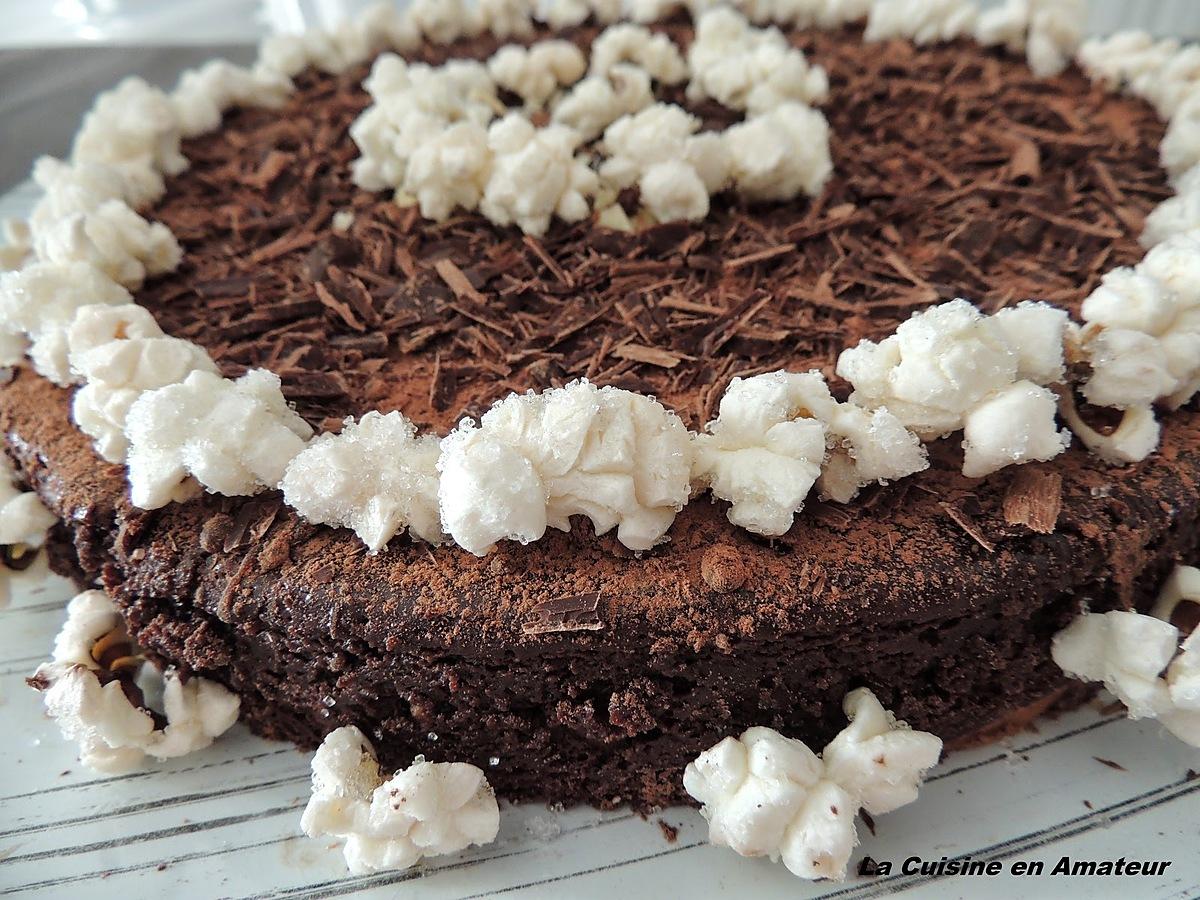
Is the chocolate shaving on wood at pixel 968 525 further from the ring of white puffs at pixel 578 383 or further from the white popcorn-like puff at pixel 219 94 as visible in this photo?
the white popcorn-like puff at pixel 219 94

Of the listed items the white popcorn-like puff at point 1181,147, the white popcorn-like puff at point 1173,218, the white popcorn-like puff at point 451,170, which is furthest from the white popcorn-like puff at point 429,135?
the white popcorn-like puff at point 1181,147

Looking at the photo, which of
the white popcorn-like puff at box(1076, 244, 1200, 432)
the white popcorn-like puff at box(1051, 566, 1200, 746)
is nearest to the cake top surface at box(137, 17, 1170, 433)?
the white popcorn-like puff at box(1076, 244, 1200, 432)

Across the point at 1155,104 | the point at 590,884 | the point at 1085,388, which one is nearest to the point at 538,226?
the point at 1085,388

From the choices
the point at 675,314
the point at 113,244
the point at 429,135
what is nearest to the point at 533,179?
the point at 429,135

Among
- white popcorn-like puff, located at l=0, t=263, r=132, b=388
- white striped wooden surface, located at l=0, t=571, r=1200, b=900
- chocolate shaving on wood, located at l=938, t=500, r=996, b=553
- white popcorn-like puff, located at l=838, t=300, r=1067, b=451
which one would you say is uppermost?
white popcorn-like puff, located at l=0, t=263, r=132, b=388

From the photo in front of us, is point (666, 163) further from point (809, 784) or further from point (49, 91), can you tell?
point (49, 91)

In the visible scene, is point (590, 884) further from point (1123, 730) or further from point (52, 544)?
point (52, 544)

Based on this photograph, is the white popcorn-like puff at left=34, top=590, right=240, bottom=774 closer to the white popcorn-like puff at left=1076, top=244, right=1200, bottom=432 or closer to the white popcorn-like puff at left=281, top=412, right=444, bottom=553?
the white popcorn-like puff at left=281, top=412, right=444, bottom=553
